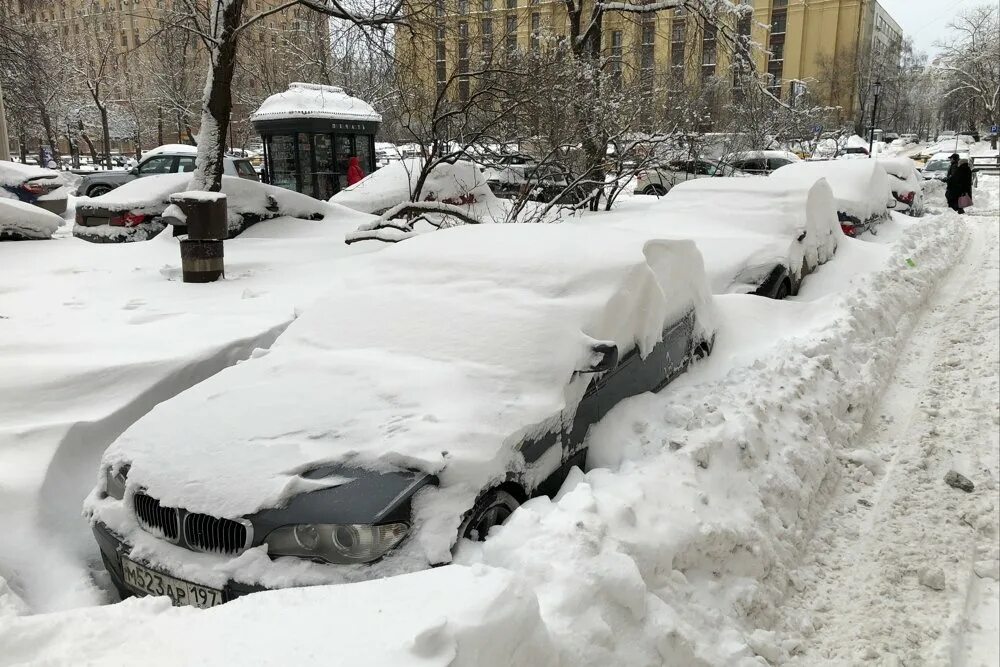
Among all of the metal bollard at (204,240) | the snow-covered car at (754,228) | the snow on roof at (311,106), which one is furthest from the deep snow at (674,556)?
the snow on roof at (311,106)

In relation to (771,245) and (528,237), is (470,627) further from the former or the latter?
(771,245)

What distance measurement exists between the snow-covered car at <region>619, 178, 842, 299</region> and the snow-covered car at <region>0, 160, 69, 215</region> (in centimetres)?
1368

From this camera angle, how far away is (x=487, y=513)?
10.3 ft

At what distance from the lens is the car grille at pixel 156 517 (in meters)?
3.01

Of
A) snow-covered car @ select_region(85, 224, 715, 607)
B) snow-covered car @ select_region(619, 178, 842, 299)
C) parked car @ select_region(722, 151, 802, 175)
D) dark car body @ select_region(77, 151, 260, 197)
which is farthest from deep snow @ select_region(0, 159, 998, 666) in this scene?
parked car @ select_region(722, 151, 802, 175)

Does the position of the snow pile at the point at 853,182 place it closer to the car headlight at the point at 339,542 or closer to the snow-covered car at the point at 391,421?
the snow-covered car at the point at 391,421

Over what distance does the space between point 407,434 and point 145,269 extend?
6.79 meters

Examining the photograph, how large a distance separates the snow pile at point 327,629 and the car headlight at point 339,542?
1.38 feet

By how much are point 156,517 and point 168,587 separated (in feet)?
0.94

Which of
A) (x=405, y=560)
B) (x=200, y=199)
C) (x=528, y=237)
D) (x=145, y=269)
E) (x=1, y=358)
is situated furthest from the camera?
(x=145, y=269)

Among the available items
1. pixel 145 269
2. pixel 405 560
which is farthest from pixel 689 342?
pixel 145 269

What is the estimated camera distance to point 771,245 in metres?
8.01

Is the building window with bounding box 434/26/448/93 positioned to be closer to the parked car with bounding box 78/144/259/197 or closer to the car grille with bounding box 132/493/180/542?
the parked car with bounding box 78/144/259/197

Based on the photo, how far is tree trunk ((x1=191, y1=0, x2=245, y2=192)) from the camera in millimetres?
10453
